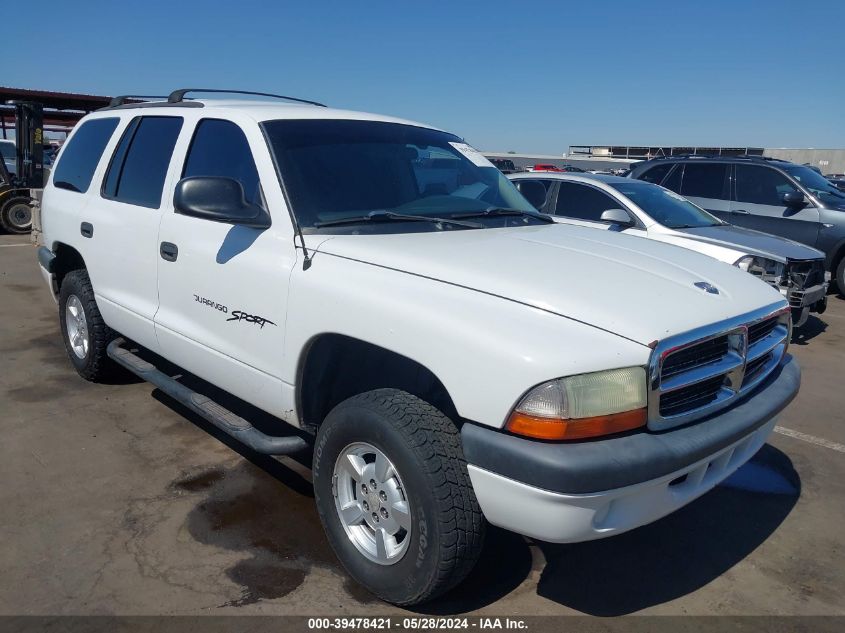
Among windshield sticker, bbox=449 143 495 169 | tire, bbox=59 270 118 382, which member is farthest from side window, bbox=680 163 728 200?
tire, bbox=59 270 118 382

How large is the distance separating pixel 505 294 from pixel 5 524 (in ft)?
8.65

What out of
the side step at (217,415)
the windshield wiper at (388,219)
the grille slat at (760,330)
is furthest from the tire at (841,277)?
the side step at (217,415)

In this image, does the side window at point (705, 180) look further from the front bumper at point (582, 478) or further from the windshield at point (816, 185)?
the front bumper at point (582, 478)

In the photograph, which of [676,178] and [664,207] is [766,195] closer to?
[676,178]

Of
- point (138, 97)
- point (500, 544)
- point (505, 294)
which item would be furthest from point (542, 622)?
point (138, 97)

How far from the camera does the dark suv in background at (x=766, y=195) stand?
30.6 ft

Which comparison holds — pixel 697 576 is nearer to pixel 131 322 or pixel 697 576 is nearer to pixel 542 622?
pixel 542 622

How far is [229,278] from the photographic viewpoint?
329cm

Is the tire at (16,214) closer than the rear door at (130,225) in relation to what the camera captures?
No

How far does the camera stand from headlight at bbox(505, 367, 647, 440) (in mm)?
2240

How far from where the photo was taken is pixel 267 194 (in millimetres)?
3225

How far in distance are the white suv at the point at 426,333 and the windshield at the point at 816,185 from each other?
281 inches

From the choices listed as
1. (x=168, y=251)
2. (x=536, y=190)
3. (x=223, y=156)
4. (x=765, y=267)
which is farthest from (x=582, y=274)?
(x=536, y=190)

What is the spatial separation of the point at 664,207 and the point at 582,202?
88 centimetres
